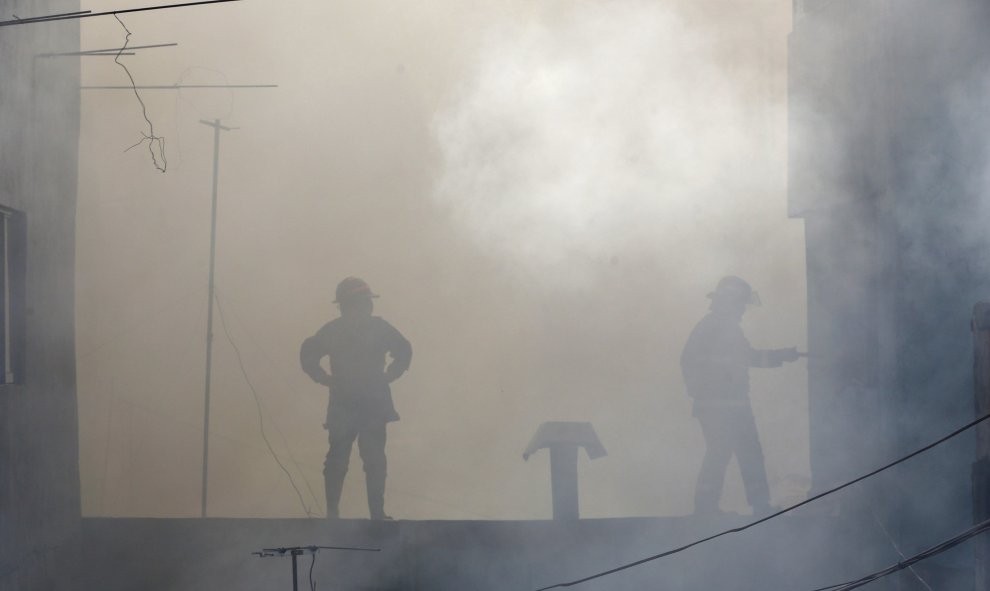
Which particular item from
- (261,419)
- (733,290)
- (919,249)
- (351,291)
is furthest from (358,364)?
(919,249)

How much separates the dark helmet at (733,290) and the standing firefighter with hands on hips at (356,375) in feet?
6.21

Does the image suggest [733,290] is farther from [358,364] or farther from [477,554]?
[358,364]

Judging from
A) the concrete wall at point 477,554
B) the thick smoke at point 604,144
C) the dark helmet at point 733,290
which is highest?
the thick smoke at point 604,144

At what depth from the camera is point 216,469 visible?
5.62 m

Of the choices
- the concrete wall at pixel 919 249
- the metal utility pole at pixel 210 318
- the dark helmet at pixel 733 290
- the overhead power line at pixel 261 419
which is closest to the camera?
the concrete wall at pixel 919 249

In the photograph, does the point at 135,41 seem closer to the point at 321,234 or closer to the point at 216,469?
the point at 321,234

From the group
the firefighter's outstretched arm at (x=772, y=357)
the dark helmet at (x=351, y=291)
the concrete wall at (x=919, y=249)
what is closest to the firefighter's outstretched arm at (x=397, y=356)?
the dark helmet at (x=351, y=291)

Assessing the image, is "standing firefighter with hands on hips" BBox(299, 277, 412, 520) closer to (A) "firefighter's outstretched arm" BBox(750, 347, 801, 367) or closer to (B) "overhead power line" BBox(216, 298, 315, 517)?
(B) "overhead power line" BBox(216, 298, 315, 517)

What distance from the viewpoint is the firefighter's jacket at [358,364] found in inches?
194

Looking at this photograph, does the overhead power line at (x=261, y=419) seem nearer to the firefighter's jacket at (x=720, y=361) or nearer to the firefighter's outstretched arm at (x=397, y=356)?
the firefighter's outstretched arm at (x=397, y=356)

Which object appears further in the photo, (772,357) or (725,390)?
(772,357)

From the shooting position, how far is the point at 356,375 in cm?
497

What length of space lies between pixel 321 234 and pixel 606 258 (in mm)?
1991

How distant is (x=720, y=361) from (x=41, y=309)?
12.6 feet
